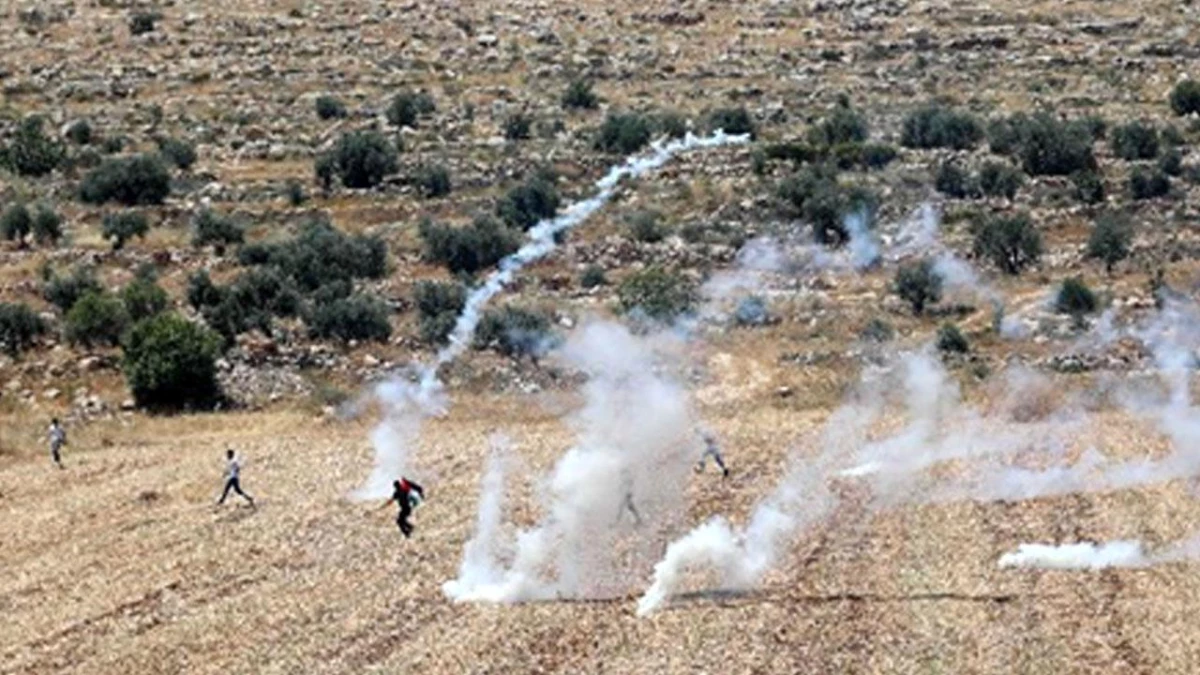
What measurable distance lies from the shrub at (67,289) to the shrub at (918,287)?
20.7 m

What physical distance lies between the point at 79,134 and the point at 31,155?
3904mm

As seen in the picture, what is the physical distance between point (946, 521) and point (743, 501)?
3.68 m

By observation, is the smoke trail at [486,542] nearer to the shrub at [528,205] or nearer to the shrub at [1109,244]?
the shrub at [1109,244]

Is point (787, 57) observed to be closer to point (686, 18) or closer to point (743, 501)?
point (686, 18)

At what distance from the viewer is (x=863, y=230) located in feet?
199

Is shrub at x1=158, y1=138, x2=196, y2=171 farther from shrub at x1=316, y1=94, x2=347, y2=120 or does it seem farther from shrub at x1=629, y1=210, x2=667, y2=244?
shrub at x1=629, y1=210, x2=667, y2=244

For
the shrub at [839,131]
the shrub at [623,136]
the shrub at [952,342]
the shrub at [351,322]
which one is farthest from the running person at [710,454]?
the shrub at [839,131]

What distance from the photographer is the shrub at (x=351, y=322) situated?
51.4 m

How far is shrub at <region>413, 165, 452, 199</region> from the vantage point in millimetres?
67688

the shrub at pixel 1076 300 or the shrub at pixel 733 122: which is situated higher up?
the shrub at pixel 1076 300

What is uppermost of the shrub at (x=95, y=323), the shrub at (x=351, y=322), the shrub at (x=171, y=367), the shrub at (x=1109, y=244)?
the shrub at (x=171, y=367)

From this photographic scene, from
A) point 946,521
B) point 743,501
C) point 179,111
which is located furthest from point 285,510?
point 179,111

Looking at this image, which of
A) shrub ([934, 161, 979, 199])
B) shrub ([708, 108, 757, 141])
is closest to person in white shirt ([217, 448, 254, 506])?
shrub ([934, 161, 979, 199])

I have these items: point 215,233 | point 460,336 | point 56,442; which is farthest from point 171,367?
point 215,233
